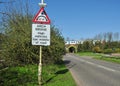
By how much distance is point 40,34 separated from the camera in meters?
10.1

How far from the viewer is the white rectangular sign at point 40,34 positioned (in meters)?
10.0

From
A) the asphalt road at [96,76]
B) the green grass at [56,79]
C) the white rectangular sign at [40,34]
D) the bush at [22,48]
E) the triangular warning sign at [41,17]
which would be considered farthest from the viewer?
the bush at [22,48]

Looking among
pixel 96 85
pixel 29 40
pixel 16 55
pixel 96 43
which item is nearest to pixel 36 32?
pixel 96 85

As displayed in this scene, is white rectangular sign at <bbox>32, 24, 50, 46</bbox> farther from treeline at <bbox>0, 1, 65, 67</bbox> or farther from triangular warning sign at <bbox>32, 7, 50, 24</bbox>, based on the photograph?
treeline at <bbox>0, 1, 65, 67</bbox>

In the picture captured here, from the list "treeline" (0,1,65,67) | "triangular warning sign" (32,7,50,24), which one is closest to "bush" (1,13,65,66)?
"treeline" (0,1,65,67)

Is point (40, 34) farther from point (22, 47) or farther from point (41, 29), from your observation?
point (22, 47)

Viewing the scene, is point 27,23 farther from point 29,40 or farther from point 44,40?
point 44,40

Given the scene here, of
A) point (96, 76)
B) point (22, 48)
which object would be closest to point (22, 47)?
point (22, 48)

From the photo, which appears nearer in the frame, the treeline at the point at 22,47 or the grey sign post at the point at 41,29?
the grey sign post at the point at 41,29

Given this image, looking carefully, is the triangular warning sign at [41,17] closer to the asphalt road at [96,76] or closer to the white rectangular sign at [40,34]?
the white rectangular sign at [40,34]

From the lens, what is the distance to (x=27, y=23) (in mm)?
18266

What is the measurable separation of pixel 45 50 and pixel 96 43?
105m

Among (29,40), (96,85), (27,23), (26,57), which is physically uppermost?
(27,23)

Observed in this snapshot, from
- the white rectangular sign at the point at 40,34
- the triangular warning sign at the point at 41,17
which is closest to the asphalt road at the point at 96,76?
the white rectangular sign at the point at 40,34
